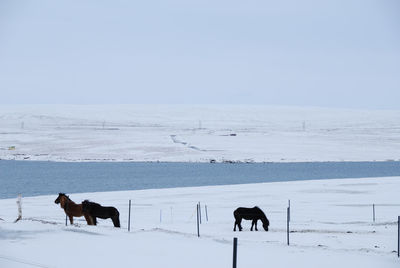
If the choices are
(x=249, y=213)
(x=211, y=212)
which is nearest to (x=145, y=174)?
(x=211, y=212)

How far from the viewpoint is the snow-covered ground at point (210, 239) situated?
10523 mm


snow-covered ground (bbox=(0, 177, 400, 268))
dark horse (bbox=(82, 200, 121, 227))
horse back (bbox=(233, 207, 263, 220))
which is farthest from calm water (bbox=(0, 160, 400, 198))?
horse back (bbox=(233, 207, 263, 220))

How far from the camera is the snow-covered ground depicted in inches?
414

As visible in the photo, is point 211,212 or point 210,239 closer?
point 210,239

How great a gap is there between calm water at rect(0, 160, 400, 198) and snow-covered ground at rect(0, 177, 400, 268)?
18159 mm

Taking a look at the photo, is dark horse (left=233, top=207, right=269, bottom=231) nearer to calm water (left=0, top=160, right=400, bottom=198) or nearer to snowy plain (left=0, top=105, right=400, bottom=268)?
snowy plain (left=0, top=105, right=400, bottom=268)

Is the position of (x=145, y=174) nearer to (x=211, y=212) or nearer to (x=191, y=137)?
(x=191, y=137)

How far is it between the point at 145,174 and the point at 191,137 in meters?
25.4

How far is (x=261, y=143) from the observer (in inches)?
2808

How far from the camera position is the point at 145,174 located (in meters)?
53.5

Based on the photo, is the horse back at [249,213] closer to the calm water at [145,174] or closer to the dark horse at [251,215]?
the dark horse at [251,215]

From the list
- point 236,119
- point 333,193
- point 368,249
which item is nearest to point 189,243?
point 368,249

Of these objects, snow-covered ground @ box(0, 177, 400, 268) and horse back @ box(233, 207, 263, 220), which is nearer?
snow-covered ground @ box(0, 177, 400, 268)

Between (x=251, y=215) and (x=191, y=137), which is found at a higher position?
(x=191, y=137)
